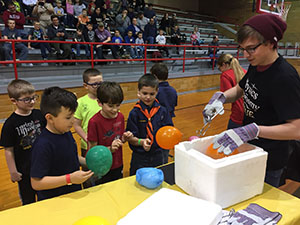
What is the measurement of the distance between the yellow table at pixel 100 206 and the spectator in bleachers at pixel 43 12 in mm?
5939

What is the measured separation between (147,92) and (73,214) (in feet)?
3.77

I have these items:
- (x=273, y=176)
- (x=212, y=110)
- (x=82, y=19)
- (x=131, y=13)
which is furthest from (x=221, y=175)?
(x=131, y=13)

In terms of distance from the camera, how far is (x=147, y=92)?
1.91 m

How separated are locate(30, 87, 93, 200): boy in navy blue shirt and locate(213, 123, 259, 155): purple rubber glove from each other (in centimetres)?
68

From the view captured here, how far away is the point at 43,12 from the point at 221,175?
6.69 m

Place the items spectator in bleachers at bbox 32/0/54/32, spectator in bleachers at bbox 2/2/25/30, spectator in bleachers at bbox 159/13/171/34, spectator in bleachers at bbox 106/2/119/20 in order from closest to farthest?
spectator in bleachers at bbox 2/2/25/30, spectator in bleachers at bbox 32/0/54/32, spectator in bleachers at bbox 106/2/119/20, spectator in bleachers at bbox 159/13/171/34

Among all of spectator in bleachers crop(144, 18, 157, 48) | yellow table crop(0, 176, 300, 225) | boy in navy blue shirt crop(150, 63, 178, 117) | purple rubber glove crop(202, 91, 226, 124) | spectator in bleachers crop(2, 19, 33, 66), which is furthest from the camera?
spectator in bleachers crop(144, 18, 157, 48)

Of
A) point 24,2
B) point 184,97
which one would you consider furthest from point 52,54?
point 184,97

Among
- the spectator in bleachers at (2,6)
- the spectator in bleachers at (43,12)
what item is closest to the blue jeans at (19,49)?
the spectator in bleachers at (43,12)

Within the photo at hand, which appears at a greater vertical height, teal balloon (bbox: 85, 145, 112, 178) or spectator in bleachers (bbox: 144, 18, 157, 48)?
spectator in bleachers (bbox: 144, 18, 157, 48)

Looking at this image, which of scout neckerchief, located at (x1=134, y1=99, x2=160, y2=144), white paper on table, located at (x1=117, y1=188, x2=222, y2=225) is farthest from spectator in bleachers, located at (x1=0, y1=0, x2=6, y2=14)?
white paper on table, located at (x1=117, y1=188, x2=222, y2=225)

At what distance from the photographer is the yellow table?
969 millimetres

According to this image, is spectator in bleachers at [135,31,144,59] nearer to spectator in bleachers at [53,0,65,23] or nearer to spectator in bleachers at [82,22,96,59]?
spectator in bleachers at [82,22,96,59]

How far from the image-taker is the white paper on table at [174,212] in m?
0.85
